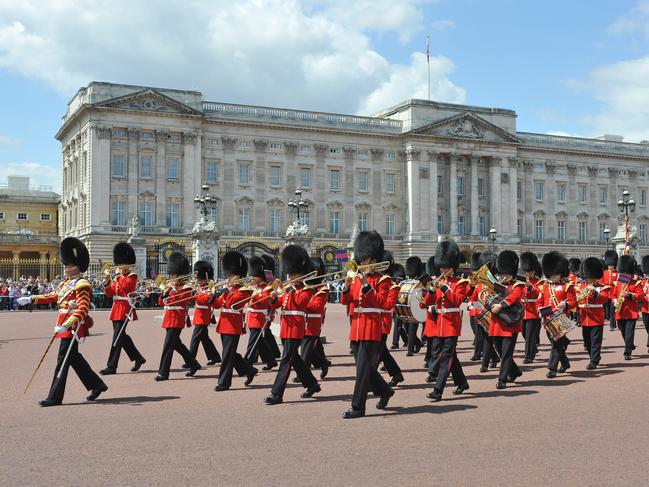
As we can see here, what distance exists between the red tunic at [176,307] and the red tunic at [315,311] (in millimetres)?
2642

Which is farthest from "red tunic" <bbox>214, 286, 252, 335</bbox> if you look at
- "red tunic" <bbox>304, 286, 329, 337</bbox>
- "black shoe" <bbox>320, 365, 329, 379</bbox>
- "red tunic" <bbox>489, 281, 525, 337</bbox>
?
"red tunic" <bbox>489, 281, 525, 337</bbox>

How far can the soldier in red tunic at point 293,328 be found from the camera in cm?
940

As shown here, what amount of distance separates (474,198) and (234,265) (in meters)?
53.5

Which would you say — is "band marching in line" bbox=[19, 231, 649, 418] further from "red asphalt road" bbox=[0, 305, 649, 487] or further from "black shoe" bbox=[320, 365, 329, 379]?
"red asphalt road" bbox=[0, 305, 649, 487]

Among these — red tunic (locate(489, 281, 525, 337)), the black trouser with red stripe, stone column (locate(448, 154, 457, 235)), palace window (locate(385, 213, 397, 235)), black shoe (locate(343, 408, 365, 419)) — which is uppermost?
stone column (locate(448, 154, 457, 235))

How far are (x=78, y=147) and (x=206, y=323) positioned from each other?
153 ft

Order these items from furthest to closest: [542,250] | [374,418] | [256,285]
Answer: [542,250] < [256,285] < [374,418]

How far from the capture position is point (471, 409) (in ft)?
29.6

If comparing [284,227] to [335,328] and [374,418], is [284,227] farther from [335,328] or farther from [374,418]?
[374,418]

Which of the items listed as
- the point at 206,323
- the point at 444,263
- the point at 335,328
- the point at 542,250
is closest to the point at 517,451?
the point at 444,263

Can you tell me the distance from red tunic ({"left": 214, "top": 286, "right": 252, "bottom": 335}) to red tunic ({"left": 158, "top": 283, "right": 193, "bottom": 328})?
923 millimetres

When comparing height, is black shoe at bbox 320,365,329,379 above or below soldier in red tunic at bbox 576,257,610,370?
below

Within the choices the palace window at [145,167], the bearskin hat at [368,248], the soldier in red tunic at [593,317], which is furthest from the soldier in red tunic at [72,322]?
the palace window at [145,167]

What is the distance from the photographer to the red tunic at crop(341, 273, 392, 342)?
28.9ft
